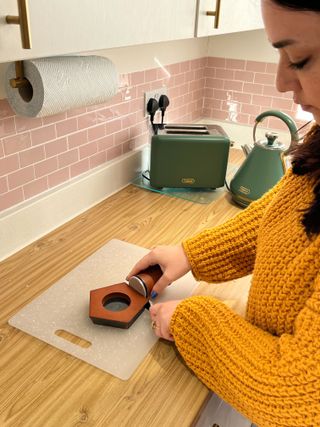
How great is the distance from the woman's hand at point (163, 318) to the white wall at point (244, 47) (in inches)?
51.7

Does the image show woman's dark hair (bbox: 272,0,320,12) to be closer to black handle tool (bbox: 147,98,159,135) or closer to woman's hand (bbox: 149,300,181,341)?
woman's hand (bbox: 149,300,181,341)

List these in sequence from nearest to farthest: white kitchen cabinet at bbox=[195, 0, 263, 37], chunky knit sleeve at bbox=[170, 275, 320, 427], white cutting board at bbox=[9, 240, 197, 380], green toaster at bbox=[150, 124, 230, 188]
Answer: chunky knit sleeve at bbox=[170, 275, 320, 427] < white cutting board at bbox=[9, 240, 197, 380] < white kitchen cabinet at bbox=[195, 0, 263, 37] < green toaster at bbox=[150, 124, 230, 188]

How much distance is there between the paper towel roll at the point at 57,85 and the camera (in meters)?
0.85

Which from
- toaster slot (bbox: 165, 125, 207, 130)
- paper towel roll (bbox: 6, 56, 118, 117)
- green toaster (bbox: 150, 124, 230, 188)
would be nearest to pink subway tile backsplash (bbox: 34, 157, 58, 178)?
paper towel roll (bbox: 6, 56, 118, 117)

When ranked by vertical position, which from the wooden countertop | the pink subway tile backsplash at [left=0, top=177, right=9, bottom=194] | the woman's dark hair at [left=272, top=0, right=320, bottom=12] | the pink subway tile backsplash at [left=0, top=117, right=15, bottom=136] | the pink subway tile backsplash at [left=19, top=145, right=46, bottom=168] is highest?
the woman's dark hair at [left=272, top=0, right=320, bottom=12]

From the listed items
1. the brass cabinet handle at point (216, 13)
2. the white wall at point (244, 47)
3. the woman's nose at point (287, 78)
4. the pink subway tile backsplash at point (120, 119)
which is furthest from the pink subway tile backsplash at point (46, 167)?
the white wall at point (244, 47)

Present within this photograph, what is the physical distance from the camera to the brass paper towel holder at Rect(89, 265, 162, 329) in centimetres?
81

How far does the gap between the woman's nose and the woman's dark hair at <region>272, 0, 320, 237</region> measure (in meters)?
0.10

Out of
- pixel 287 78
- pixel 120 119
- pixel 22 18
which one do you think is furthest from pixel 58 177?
pixel 287 78

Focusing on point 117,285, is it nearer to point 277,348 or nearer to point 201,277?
point 201,277

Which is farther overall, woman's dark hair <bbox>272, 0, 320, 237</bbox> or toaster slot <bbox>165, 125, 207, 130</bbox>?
toaster slot <bbox>165, 125, 207, 130</bbox>

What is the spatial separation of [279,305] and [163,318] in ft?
0.72

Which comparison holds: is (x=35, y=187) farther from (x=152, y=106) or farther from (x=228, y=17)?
(x=228, y=17)

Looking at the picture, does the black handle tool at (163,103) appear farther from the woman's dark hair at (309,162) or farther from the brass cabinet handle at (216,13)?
the woman's dark hair at (309,162)
